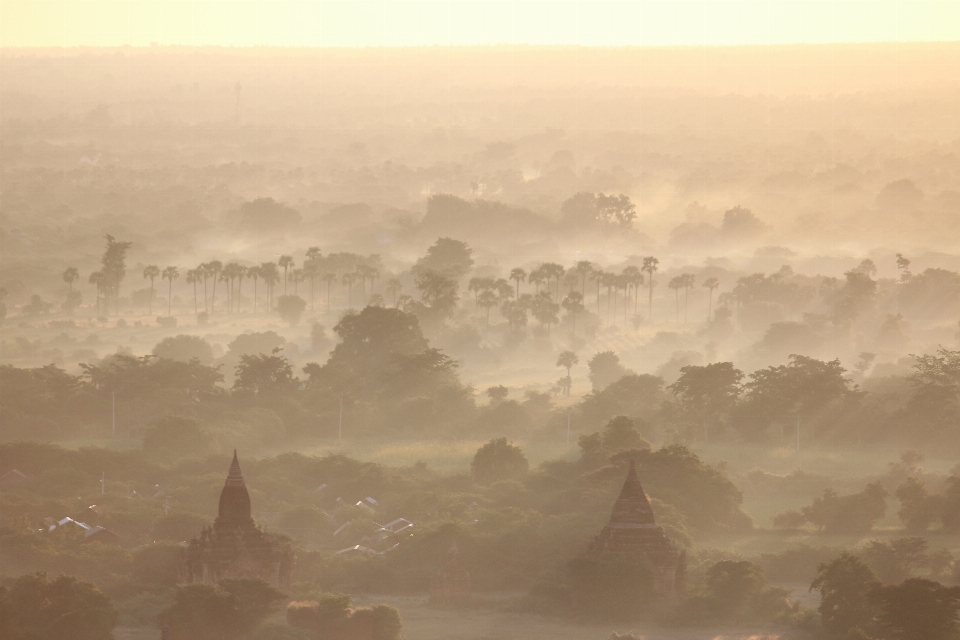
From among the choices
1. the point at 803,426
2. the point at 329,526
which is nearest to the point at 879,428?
the point at 803,426

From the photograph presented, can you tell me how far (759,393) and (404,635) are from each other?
184 ft

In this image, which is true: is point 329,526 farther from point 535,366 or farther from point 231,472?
point 535,366

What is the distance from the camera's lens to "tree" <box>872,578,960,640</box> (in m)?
64.6

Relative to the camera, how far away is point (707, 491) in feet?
295

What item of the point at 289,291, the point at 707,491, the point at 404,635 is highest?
the point at 289,291

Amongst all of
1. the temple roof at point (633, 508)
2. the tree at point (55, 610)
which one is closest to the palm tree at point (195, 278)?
the temple roof at point (633, 508)

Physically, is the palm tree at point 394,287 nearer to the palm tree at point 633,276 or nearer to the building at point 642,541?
the palm tree at point 633,276

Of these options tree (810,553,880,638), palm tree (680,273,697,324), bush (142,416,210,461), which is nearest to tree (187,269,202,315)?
palm tree (680,273,697,324)

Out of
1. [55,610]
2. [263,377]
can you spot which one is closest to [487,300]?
[263,377]

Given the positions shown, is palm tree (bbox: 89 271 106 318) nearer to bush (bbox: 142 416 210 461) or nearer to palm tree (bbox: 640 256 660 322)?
palm tree (bbox: 640 256 660 322)

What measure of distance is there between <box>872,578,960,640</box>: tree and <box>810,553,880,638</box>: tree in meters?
2.54

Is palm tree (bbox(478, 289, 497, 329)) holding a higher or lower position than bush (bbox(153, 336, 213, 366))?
higher

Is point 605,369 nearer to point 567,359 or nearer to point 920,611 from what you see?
point 567,359

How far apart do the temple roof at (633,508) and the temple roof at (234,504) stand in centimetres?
1592
